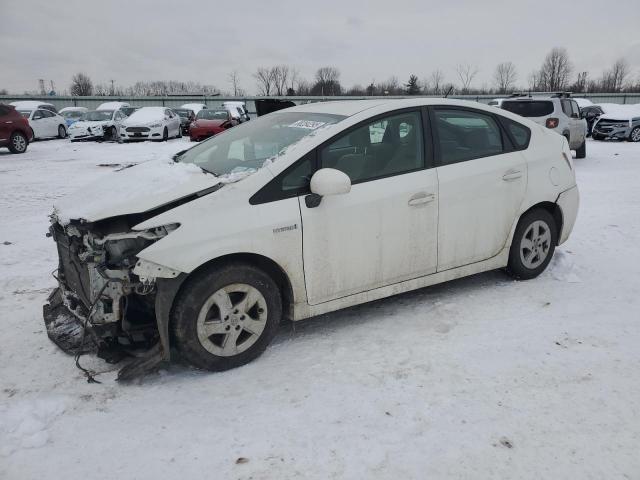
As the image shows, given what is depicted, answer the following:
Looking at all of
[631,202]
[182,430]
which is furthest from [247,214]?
[631,202]

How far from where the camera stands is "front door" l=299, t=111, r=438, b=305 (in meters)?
3.45

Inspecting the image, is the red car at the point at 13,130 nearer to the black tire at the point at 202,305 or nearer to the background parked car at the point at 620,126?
the black tire at the point at 202,305

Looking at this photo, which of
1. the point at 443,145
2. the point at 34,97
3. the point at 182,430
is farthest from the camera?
the point at 34,97

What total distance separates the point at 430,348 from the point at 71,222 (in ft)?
8.22

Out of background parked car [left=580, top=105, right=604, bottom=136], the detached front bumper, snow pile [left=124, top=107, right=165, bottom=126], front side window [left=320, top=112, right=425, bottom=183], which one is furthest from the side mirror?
background parked car [left=580, top=105, right=604, bottom=136]

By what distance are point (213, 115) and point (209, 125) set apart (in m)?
1.47

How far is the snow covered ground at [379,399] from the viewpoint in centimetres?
244

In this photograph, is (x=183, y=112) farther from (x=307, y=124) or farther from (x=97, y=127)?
(x=307, y=124)

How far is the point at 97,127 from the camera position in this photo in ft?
71.4

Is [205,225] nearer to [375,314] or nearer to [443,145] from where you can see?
[375,314]

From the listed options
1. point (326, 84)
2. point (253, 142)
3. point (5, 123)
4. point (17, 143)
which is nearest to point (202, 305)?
point (253, 142)

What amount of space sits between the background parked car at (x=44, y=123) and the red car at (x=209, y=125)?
6.61m

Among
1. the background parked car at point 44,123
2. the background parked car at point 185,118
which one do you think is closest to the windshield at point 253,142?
the background parked car at point 44,123

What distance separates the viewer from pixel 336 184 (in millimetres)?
3303
